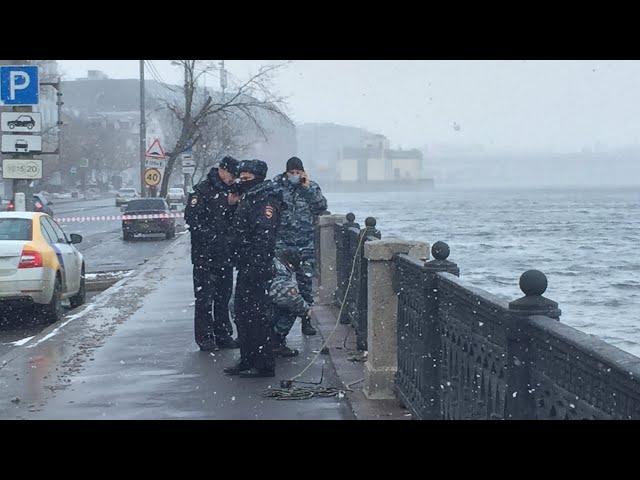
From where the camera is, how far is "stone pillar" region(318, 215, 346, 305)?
50.6ft

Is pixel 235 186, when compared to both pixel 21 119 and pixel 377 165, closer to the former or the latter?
pixel 21 119

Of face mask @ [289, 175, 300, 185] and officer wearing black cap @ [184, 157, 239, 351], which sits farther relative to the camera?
face mask @ [289, 175, 300, 185]

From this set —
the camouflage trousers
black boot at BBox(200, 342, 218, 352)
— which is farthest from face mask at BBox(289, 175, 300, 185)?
black boot at BBox(200, 342, 218, 352)

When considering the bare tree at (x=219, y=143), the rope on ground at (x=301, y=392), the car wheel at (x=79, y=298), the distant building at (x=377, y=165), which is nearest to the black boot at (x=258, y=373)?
the rope on ground at (x=301, y=392)

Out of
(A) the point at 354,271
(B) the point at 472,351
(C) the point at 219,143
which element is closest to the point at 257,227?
(A) the point at 354,271

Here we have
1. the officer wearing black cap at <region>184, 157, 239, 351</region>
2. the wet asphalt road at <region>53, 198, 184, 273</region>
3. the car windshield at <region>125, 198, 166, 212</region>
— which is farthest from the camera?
the car windshield at <region>125, 198, 166, 212</region>

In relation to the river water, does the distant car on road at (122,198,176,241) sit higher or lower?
higher

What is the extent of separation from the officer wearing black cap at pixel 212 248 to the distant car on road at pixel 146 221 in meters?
27.5

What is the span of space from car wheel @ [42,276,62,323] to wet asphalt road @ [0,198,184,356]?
0.12 meters

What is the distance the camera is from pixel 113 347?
1162 centimetres

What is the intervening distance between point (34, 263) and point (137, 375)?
442 cm

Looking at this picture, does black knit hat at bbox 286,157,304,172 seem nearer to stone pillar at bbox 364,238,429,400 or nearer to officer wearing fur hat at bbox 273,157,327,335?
officer wearing fur hat at bbox 273,157,327,335
